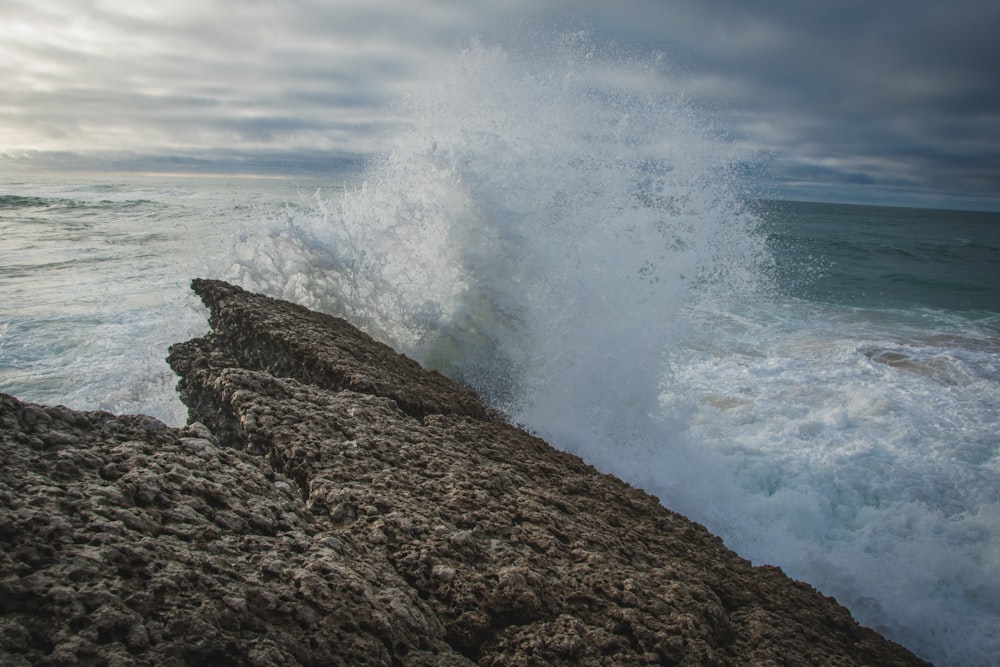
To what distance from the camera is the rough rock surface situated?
1.48 m

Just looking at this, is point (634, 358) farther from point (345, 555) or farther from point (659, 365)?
point (345, 555)

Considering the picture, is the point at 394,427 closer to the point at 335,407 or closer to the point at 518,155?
the point at 335,407

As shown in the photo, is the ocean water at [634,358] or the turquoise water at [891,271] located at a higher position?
the turquoise water at [891,271]

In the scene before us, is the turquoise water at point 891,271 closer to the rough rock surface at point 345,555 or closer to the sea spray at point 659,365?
the sea spray at point 659,365

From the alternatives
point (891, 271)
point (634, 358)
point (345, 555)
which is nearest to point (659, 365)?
point (634, 358)

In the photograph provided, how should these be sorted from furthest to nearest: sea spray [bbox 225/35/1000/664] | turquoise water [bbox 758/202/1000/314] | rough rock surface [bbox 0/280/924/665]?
turquoise water [bbox 758/202/1000/314] → sea spray [bbox 225/35/1000/664] → rough rock surface [bbox 0/280/924/665]

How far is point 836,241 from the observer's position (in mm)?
29359

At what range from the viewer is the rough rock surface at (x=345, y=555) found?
1480mm

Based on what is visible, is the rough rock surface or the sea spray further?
the sea spray

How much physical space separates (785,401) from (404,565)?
18.9ft

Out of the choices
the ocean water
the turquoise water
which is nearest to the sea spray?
the ocean water

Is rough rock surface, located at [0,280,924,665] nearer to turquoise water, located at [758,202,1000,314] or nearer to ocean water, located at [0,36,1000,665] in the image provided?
ocean water, located at [0,36,1000,665]

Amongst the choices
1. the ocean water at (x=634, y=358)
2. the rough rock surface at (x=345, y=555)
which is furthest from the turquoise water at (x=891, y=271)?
the rough rock surface at (x=345, y=555)

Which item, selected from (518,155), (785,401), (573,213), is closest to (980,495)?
(785,401)
